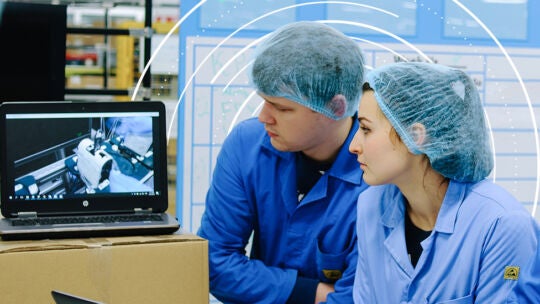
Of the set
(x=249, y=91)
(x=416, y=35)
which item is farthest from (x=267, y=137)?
(x=416, y=35)

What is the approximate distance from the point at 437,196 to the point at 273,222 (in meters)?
0.59

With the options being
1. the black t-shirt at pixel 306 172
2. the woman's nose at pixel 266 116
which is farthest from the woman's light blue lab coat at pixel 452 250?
the woman's nose at pixel 266 116

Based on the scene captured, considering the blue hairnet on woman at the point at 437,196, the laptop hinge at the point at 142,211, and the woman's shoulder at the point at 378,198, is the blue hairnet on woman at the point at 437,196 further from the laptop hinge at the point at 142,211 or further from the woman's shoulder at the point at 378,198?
the laptop hinge at the point at 142,211

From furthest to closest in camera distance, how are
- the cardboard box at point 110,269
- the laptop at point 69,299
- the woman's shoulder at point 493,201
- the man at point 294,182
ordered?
the man at point 294,182 → the woman's shoulder at point 493,201 → the cardboard box at point 110,269 → the laptop at point 69,299

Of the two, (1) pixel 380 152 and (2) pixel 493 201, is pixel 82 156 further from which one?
(2) pixel 493 201

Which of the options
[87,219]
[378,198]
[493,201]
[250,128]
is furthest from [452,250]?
[87,219]

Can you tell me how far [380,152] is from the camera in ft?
6.71

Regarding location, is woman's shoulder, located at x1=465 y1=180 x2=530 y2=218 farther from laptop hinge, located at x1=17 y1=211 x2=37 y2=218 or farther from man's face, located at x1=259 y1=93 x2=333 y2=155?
laptop hinge, located at x1=17 y1=211 x2=37 y2=218

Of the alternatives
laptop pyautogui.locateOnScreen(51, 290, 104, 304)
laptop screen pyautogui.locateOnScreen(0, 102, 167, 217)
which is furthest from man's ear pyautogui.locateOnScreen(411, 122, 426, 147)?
laptop pyautogui.locateOnScreen(51, 290, 104, 304)

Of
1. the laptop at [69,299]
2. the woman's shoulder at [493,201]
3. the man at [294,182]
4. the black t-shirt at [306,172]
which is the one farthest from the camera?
the black t-shirt at [306,172]

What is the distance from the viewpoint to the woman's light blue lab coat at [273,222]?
93.0 inches

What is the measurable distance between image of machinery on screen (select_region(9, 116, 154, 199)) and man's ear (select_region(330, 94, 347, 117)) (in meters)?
0.55

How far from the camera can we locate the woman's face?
6.69 feet

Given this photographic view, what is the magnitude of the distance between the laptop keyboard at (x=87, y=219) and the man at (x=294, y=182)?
0.33 meters
